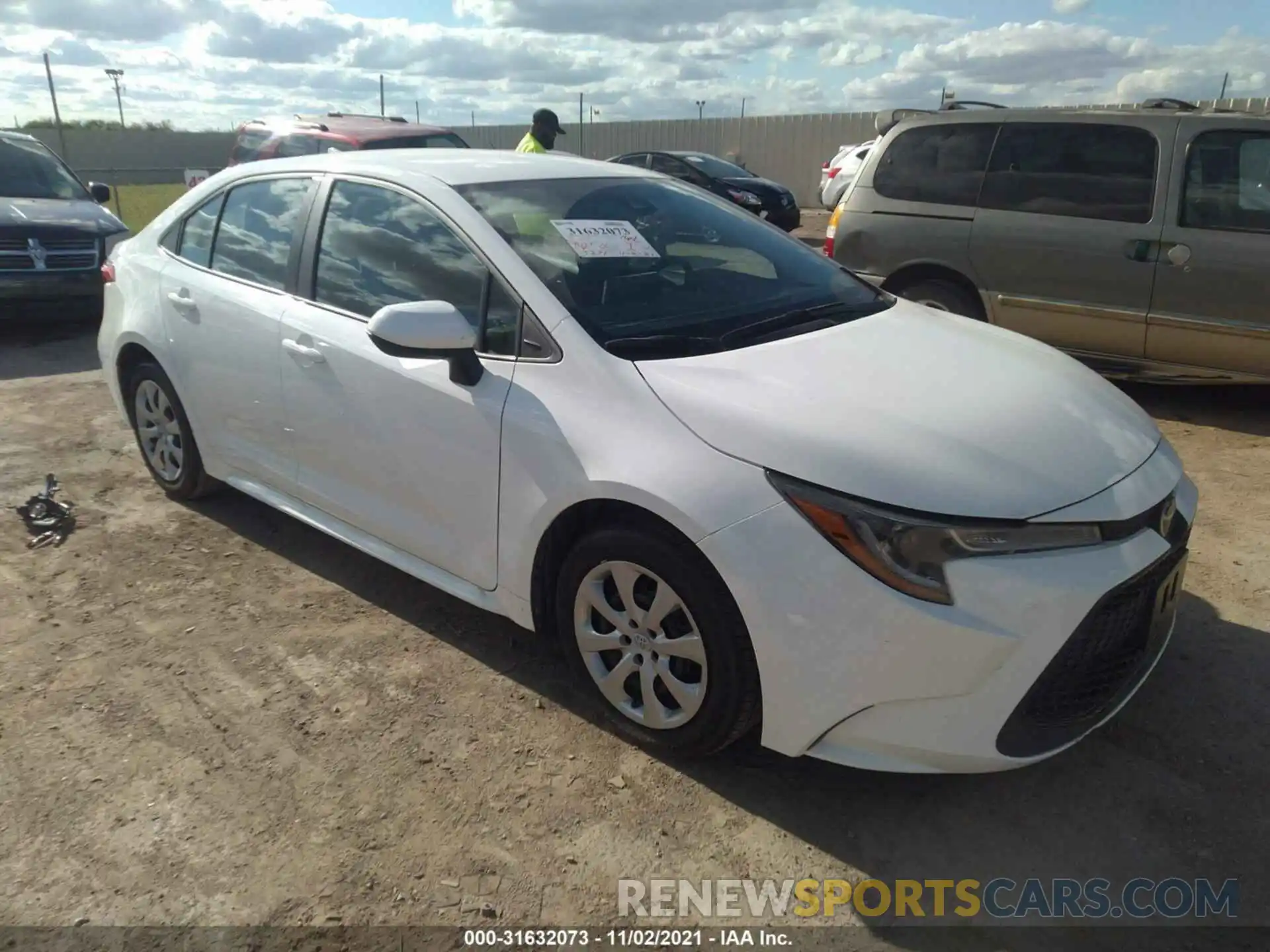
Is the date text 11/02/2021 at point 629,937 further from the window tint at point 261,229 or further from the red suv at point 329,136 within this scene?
the red suv at point 329,136

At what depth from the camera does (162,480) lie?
15.3 feet

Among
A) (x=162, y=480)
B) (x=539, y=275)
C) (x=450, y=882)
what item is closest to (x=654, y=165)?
(x=162, y=480)

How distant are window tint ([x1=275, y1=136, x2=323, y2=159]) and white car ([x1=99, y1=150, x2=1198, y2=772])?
261 inches

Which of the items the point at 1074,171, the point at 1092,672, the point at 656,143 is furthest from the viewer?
the point at 656,143

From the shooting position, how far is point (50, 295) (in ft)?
27.5

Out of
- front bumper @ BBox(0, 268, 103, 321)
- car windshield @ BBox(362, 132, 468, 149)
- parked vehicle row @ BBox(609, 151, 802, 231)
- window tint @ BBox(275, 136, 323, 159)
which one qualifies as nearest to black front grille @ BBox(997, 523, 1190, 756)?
car windshield @ BBox(362, 132, 468, 149)

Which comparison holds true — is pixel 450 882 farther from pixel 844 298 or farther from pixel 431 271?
pixel 844 298

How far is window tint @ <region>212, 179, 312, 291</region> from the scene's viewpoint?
12.1 ft

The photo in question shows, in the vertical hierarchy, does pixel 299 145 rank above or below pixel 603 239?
below

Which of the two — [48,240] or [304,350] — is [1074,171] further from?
[48,240]

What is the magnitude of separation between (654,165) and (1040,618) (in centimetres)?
1561

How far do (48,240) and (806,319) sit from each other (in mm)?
7871

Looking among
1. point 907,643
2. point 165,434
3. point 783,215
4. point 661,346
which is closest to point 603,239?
point 661,346

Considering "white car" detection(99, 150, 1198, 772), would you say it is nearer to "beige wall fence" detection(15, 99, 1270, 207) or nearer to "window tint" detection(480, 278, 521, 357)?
"window tint" detection(480, 278, 521, 357)
